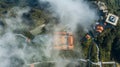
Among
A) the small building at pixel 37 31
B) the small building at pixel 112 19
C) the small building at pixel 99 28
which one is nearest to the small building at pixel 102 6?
the small building at pixel 112 19

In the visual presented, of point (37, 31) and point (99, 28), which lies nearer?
point (37, 31)

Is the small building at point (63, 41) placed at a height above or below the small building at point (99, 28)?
below

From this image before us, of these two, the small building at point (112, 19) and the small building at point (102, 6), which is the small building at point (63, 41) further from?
the small building at point (102, 6)

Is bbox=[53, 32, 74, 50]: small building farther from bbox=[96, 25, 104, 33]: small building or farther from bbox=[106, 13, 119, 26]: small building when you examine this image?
bbox=[106, 13, 119, 26]: small building

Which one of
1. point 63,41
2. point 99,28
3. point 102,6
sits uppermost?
point 102,6

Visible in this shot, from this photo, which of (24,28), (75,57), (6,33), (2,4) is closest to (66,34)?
(75,57)

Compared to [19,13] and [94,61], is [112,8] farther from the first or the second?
[19,13]

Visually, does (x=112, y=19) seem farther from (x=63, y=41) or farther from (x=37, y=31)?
(x=37, y=31)

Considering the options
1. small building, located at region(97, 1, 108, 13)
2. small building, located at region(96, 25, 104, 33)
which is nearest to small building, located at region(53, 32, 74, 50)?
small building, located at region(96, 25, 104, 33)

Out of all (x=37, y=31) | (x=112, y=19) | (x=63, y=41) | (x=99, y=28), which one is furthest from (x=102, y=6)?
(x=37, y=31)
